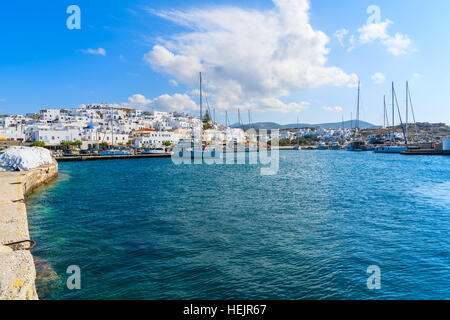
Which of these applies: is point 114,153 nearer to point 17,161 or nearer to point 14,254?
point 17,161

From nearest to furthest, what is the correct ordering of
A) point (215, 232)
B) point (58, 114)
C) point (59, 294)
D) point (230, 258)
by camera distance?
1. point (59, 294)
2. point (230, 258)
3. point (215, 232)
4. point (58, 114)

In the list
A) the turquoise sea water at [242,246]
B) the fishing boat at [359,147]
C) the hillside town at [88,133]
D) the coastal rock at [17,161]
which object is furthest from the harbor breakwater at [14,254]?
the fishing boat at [359,147]

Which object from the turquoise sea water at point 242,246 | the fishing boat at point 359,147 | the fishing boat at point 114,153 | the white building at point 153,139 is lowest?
the turquoise sea water at point 242,246

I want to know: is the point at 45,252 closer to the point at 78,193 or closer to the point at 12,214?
the point at 12,214

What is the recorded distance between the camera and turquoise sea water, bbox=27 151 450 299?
7.52 metres

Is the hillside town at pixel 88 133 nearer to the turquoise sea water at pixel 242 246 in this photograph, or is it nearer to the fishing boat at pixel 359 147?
the fishing boat at pixel 359 147

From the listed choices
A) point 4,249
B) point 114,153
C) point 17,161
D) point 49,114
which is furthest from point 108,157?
point 49,114

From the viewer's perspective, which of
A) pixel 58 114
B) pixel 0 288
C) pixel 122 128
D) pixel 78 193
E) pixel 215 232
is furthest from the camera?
pixel 58 114

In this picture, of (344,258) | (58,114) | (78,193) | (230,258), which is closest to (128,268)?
(230,258)

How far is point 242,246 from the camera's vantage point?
1044 cm

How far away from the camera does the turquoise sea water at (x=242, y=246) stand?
24.7ft

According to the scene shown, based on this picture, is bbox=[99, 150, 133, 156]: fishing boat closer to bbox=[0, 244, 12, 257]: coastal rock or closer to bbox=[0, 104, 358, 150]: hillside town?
bbox=[0, 104, 358, 150]: hillside town

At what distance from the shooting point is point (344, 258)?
372 inches

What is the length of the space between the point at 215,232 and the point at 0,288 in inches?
310
